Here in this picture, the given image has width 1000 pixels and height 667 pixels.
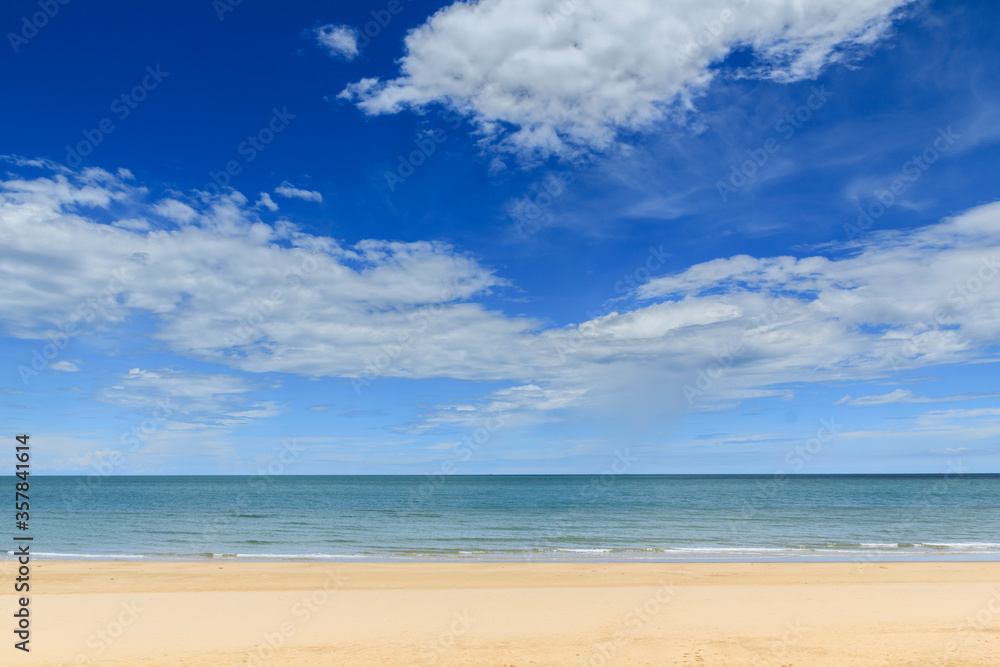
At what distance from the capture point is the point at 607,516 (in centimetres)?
4744
